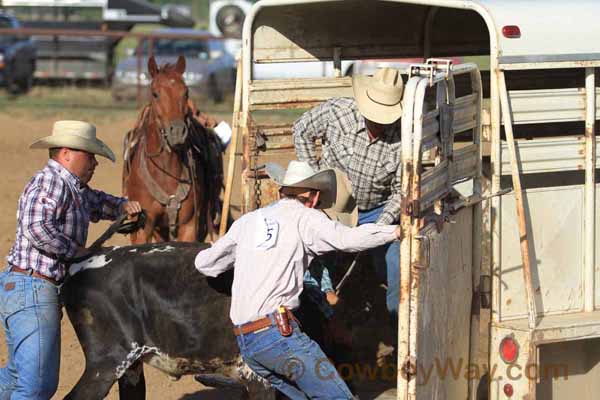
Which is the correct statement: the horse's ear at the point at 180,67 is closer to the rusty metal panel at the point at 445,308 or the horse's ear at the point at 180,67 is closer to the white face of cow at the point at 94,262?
the white face of cow at the point at 94,262

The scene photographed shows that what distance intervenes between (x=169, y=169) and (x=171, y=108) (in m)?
0.50

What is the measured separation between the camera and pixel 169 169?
27.9ft

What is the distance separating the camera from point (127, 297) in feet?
16.8

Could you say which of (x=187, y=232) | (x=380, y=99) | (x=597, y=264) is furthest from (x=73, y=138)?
(x=187, y=232)

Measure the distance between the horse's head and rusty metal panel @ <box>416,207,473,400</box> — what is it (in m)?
3.62

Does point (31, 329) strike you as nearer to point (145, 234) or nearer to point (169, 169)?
point (145, 234)

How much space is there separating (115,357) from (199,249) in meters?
0.70

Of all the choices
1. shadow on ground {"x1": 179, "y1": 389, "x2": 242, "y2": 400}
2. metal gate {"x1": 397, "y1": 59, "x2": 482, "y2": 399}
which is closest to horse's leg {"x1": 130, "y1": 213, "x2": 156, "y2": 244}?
shadow on ground {"x1": 179, "y1": 389, "x2": 242, "y2": 400}

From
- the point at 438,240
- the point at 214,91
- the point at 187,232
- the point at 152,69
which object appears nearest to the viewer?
the point at 438,240

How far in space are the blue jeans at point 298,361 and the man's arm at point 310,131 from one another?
5.51 ft

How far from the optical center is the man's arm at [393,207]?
5.70m

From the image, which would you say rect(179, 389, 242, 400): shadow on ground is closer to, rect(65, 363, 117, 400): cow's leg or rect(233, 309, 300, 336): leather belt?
rect(65, 363, 117, 400): cow's leg

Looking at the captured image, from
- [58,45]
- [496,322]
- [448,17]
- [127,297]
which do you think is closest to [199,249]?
[127,297]

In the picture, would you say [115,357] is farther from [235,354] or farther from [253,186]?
[253,186]
